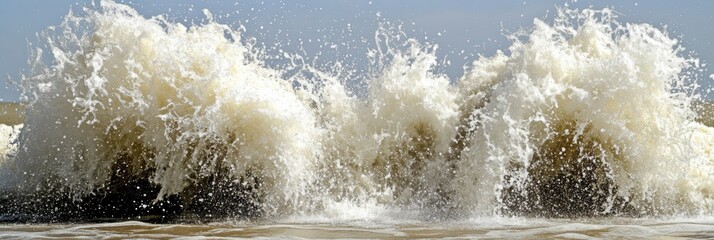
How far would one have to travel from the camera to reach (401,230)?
15.9ft

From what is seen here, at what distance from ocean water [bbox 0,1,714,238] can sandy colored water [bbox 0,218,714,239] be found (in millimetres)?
131

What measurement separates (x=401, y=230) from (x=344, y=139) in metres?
1.36

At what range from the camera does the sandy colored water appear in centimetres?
462

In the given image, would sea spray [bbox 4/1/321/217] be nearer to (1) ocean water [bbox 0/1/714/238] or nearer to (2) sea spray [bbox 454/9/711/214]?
(1) ocean water [bbox 0/1/714/238]

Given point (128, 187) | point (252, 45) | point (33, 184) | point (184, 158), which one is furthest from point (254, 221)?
point (33, 184)

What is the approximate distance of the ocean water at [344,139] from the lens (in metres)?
5.62

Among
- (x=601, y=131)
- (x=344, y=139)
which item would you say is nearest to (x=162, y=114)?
(x=344, y=139)

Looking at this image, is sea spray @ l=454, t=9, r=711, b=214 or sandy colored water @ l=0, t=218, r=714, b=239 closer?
sandy colored water @ l=0, t=218, r=714, b=239

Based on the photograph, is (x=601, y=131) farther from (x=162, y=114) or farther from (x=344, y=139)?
(x=162, y=114)

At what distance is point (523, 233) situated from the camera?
4695mm

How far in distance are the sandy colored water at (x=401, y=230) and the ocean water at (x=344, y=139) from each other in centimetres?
13

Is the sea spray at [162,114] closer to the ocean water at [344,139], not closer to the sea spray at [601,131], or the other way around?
the ocean water at [344,139]

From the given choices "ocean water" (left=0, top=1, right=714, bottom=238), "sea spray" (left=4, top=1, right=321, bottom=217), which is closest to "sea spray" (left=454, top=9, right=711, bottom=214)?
"ocean water" (left=0, top=1, right=714, bottom=238)

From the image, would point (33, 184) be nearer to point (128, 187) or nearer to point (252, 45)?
point (128, 187)
